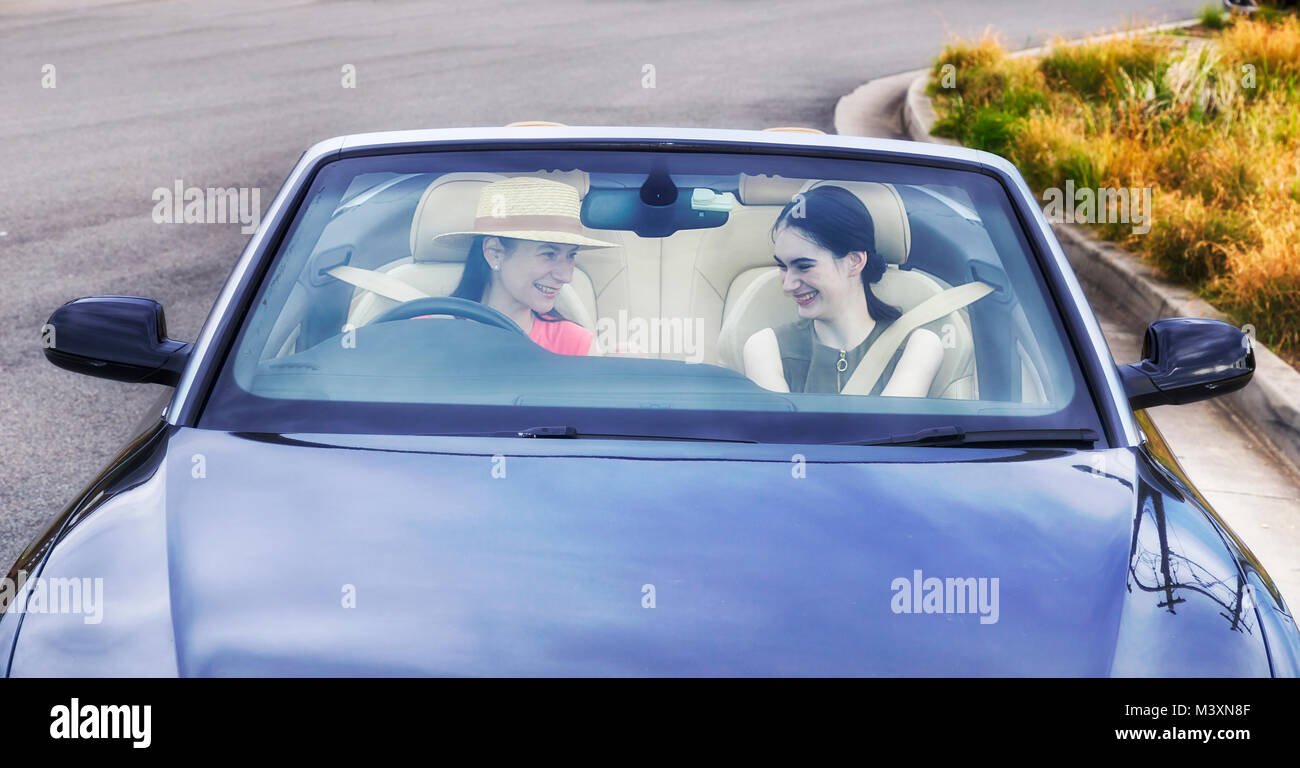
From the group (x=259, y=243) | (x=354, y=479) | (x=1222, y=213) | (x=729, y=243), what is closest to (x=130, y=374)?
(x=259, y=243)

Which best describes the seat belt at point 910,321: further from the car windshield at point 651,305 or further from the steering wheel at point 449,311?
the steering wheel at point 449,311

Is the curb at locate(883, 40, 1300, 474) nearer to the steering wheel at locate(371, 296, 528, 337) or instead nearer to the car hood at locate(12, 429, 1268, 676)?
the car hood at locate(12, 429, 1268, 676)

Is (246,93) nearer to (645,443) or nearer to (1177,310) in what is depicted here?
(1177,310)

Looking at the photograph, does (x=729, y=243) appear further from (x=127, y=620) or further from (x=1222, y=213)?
(x=1222, y=213)

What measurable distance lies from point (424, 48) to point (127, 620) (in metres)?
16.5

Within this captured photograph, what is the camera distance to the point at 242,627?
1.90 m

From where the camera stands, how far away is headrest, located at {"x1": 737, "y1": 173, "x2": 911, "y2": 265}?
2.96 m

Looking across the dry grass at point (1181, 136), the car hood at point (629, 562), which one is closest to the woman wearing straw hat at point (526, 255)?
the car hood at point (629, 562)

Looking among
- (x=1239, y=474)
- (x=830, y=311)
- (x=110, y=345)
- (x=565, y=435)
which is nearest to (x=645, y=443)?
(x=565, y=435)

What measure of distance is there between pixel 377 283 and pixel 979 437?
56.3 inches

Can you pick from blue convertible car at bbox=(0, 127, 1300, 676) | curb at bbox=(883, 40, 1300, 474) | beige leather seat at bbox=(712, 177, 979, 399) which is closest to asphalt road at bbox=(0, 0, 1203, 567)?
blue convertible car at bbox=(0, 127, 1300, 676)

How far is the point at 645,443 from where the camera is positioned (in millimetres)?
2443

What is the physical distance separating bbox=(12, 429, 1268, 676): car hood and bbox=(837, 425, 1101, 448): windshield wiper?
3 cm

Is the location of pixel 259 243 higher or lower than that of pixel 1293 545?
higher
